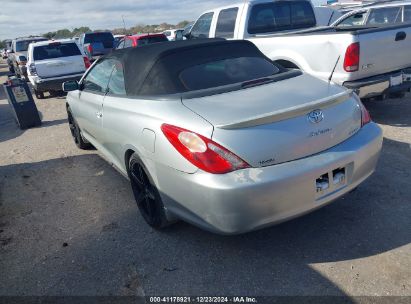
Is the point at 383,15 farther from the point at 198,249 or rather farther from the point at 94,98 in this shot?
the point at 198,249

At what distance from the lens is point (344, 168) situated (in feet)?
9.28

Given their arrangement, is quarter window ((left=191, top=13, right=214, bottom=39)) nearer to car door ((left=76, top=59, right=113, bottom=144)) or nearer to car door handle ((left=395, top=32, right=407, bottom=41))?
car door handle ((left=395, top=32, right=407, bottom=41))

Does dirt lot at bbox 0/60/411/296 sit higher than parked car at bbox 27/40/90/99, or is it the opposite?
parked car at bbox 27/40/90/99

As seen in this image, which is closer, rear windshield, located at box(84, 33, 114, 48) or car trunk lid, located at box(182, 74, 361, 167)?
car trunk lid, located at box(182, 74, 361, 167)

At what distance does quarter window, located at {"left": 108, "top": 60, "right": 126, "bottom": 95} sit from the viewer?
3801 mm

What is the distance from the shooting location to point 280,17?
25.8 ft

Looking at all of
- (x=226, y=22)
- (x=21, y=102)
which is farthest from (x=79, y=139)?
(x=226, y=22)

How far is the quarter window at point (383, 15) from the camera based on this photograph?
31.6ft

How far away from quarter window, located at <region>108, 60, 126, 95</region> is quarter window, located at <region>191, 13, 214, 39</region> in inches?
190

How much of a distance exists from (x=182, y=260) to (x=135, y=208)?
3.78ft

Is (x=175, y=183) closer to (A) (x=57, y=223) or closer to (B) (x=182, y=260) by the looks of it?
(B) (x=182, y=260)

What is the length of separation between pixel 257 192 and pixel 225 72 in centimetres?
→ 147

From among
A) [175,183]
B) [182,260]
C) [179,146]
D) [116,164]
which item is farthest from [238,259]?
[116,164]

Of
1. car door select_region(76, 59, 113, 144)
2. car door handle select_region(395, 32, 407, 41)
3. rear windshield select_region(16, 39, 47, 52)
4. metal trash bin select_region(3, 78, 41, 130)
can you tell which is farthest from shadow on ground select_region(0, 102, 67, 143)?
rear windshield select_region(16, 39, 47, 52)
